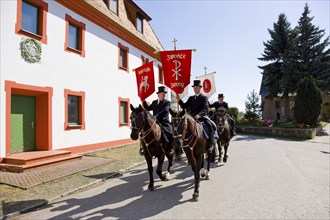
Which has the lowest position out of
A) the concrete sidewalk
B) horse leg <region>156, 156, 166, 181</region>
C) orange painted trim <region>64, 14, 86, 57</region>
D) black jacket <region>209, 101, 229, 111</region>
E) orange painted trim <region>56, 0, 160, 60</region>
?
the concrete sidewalk

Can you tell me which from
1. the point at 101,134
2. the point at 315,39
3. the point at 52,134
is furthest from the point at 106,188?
the point at 315,39

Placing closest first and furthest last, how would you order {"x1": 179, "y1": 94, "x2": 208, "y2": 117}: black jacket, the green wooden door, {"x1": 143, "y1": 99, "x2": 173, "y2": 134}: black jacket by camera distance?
{"x1": 179, "y1": 94, "x2": 208, "y2": 117}: black jacket < {"x1": 143, "y1": 99, "x2": 173, "y2": 134}: black jacket < the green wooden door

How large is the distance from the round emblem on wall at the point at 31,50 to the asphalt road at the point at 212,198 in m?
5.95

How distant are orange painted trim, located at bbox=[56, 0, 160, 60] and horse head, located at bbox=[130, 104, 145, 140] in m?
8.49

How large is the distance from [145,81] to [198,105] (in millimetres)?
2660

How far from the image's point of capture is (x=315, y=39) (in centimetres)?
2917

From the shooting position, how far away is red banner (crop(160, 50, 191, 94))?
7.82 m

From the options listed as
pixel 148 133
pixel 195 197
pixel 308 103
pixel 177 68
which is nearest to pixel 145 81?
pixel 177 68

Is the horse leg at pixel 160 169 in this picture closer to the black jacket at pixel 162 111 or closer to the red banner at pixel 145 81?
the black jacket at pixel 162 111

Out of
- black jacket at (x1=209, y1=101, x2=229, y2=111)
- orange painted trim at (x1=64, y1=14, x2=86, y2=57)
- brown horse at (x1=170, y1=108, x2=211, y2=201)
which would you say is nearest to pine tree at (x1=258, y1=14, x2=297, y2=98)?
black jacket at (x1=209, y1=101, x2=229, y2=111)

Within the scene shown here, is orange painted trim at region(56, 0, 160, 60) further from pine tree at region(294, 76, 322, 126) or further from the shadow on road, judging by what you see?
pine tree at region(294, 76, 322, 126)

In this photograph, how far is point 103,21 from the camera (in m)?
14.4

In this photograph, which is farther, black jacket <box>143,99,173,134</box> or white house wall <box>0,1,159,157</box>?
white house wall <box>0,1,159,157</box>

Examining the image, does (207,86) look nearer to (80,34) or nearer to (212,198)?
(80,34)
